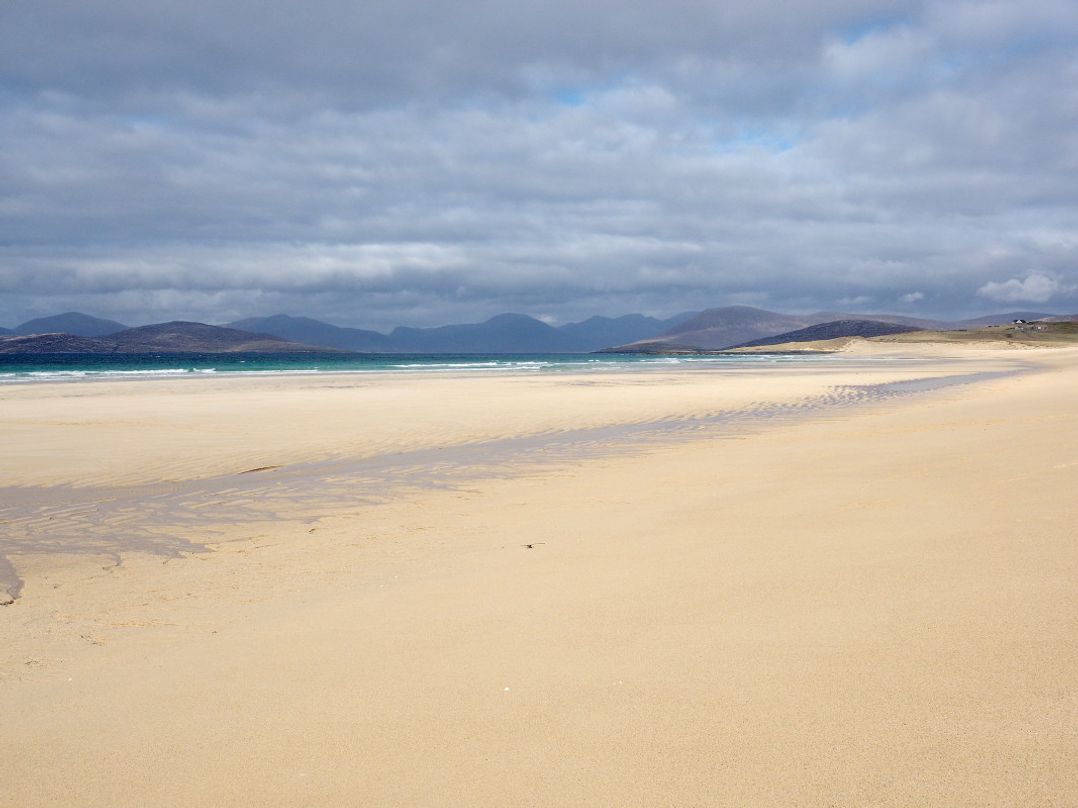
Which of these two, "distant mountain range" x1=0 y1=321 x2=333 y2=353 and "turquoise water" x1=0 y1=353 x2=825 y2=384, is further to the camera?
"distant mountain range" x1=0 y1=321 x2=333 y2=353

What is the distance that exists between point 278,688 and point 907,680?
2.86 m

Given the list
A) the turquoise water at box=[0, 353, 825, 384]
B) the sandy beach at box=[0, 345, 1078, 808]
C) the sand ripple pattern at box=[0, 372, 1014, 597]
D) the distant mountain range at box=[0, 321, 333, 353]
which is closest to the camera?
the sandy beach at box=[0, 345, 1078, 808]

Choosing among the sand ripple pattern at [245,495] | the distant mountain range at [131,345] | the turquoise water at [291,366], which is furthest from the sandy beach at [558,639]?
the distant mountain range at [131,345]

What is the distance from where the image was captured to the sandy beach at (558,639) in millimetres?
2822

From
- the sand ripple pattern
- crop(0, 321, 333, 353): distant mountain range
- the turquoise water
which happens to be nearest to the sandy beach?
the sand ripple pattern

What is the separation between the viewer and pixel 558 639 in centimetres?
407

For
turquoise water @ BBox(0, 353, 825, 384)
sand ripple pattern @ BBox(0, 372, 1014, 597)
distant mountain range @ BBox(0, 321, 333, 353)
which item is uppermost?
distant mountain range @ BBox(0, 321, 333, 353)

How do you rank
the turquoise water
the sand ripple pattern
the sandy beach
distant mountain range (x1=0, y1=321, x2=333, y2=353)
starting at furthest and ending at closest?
distant mountain range (x1=0, y1=321, x2=333, y2=353), the turquoise water, the sand ripple pattern, the sandy beach

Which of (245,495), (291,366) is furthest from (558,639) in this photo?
(291,366)

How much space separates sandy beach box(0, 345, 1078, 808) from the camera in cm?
282

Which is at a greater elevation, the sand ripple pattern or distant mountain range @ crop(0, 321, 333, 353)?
distant mountain range @ crop(0, 321, 333, 353)

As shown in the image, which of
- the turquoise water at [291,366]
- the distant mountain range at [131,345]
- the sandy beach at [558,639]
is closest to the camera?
the sandy beach at [558,639]

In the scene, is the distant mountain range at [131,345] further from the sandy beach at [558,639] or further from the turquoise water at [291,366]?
the sandy beach at [558,639]

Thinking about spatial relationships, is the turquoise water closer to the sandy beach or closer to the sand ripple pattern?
the sand ripple pattern
